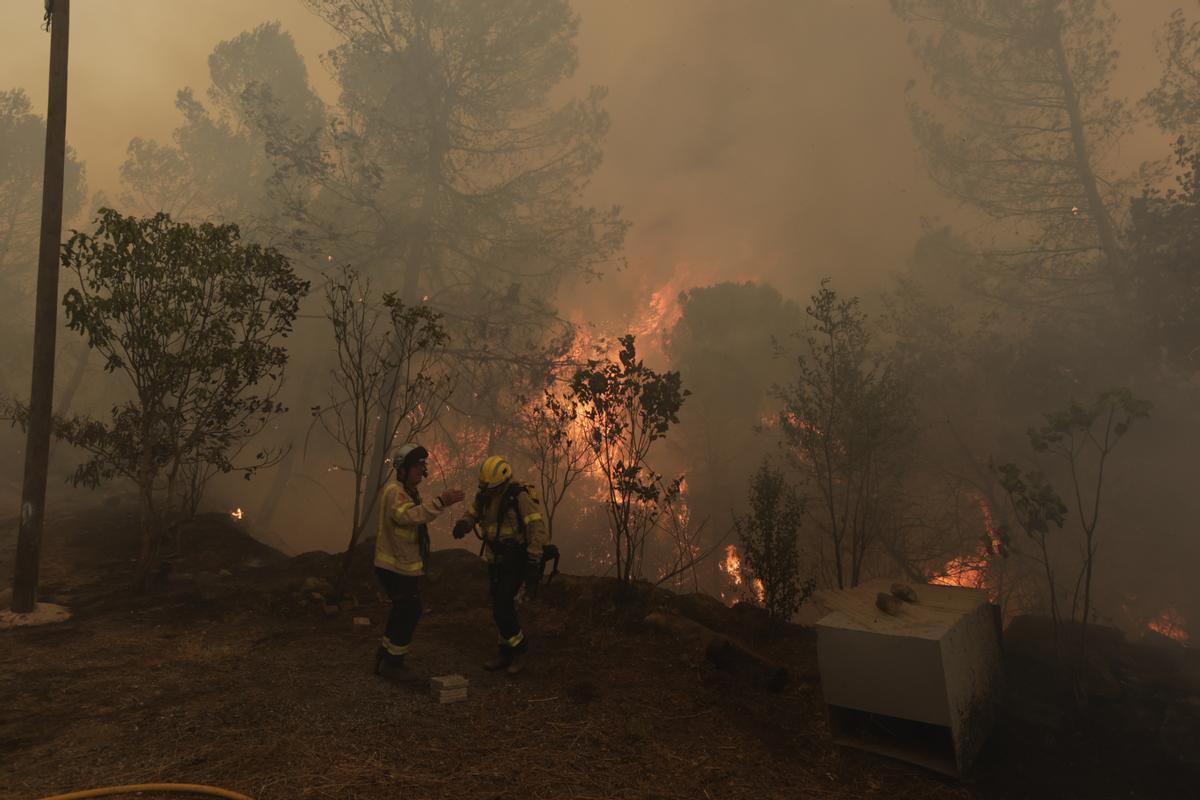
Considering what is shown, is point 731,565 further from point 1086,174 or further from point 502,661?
point 502,661

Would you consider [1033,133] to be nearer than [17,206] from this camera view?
Yes

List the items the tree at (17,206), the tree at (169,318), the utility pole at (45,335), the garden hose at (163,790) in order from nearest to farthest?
the garden hose at (163,790), the utility pole at (45,335), the tree at (169,318), the tree at (17,206)

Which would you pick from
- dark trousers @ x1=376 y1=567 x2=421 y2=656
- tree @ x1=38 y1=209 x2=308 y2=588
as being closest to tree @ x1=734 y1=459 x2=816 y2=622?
dark trousers @ x1=376 y1=567 x2=421 y2=656

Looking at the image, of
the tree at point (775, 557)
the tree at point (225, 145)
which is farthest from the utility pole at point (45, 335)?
the tree at point (225, 145)

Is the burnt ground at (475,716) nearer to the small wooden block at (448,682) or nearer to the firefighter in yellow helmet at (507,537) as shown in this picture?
the small wooden block at (448,682)

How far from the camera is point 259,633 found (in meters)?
7.28

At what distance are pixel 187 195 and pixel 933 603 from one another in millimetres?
32588

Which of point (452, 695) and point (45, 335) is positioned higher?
point (45, 335)

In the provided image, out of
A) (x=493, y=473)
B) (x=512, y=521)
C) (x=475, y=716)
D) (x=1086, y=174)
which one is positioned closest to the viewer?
(x=475, y=716)

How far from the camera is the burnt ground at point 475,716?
162 inches

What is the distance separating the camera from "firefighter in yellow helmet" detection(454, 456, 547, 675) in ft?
20.1

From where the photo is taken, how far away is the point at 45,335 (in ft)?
25.7

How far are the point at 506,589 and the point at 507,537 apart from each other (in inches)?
19.9

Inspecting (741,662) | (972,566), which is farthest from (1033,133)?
(741,662)
